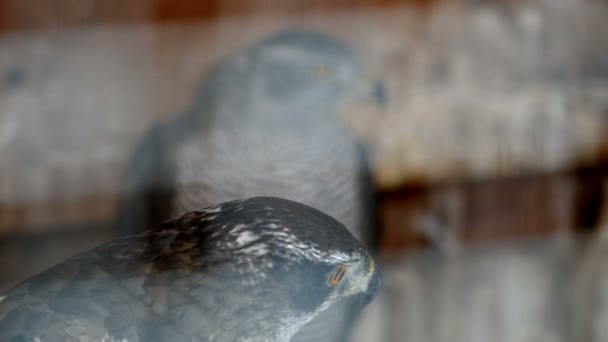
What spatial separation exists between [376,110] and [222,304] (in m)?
1.32

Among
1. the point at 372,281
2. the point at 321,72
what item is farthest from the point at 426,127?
the point at 372,281

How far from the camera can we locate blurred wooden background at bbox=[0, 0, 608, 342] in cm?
143

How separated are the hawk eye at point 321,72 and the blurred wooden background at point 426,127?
12 cm

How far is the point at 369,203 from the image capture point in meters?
1.77

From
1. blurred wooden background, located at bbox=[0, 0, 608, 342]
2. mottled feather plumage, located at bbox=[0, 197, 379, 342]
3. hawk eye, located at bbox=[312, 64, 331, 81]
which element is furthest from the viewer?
hawk eye, located at bbox=[312, 64, 331, 81]

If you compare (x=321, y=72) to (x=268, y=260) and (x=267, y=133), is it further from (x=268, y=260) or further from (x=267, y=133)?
(x=268, y=260)

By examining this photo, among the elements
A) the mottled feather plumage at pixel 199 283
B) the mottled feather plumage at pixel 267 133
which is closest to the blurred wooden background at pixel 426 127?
the mottled feather plumage at pixel 267 133

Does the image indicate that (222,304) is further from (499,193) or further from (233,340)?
(499,193)

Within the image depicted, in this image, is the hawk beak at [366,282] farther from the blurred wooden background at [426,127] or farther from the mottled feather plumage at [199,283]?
the blurred wooden background at [426,127]

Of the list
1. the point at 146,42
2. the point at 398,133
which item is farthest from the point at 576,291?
the point at 146,42

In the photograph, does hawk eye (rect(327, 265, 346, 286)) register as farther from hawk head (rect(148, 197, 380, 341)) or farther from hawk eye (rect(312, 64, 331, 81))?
hawk eye (rect(312, 64, 331, 81))

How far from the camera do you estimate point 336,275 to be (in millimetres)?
700

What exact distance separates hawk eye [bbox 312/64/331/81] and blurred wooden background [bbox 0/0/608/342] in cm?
12

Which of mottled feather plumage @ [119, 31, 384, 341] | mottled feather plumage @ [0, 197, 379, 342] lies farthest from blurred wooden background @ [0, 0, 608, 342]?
mottled feather plumage @ [0, 197, 379, 342]
